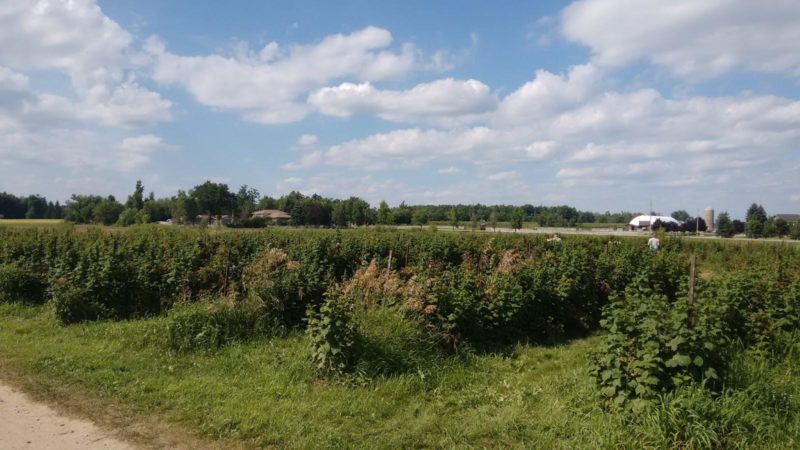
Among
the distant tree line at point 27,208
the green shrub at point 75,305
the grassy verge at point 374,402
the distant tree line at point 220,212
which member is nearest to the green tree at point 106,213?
the distant tree line at point 220,212

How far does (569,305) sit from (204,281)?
7168 millimetres

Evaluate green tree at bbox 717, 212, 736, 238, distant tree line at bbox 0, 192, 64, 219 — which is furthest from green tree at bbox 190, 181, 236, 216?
green tree at bbox 717, 212, 736, 238

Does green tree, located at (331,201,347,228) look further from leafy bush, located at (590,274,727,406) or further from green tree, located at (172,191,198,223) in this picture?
leafy bush, located at (590,274,727,406)

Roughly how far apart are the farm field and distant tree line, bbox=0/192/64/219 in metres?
95.4

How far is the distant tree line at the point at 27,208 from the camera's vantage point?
287 feet

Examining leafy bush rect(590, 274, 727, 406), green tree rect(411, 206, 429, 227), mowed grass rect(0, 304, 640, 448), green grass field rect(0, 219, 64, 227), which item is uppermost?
green tree rect(411, 206, 429, 227)

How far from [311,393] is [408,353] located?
4.98 feet

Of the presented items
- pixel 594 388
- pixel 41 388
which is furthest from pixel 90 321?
pixel 594 388

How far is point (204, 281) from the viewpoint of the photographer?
398 inches

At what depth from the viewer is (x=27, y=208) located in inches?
3703

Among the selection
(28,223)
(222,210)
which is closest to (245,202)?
(222,210)

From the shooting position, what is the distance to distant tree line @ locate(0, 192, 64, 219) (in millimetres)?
87625

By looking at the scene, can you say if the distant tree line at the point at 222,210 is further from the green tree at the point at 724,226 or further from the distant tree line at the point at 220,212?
the green tree at the point at 724,226

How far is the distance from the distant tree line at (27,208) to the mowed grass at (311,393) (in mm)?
98039
